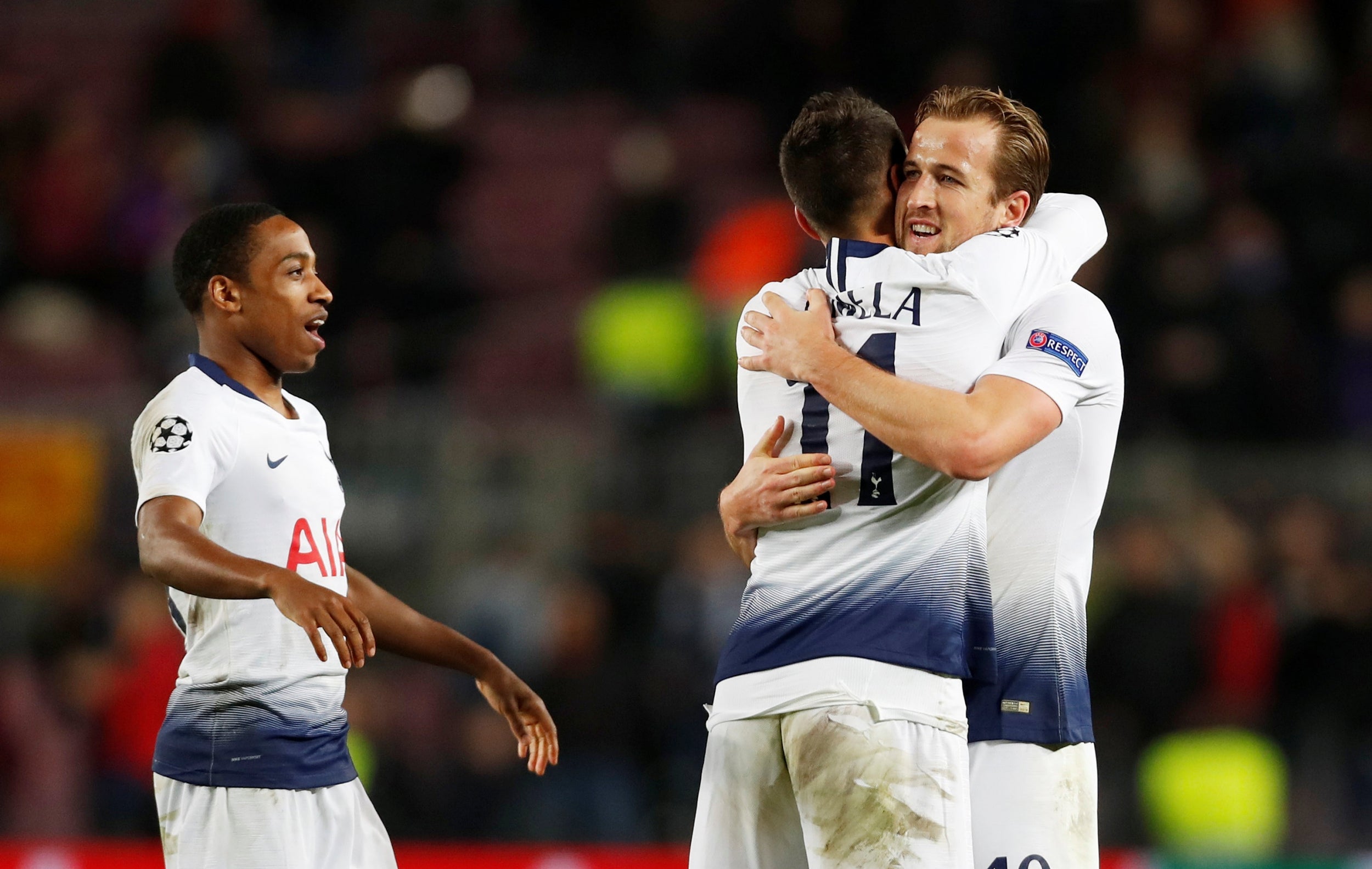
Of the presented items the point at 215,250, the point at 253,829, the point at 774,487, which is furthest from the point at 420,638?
the point at 774,487

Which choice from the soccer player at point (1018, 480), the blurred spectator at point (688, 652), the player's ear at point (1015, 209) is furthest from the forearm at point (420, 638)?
the blurred spectator at point (688, 652)

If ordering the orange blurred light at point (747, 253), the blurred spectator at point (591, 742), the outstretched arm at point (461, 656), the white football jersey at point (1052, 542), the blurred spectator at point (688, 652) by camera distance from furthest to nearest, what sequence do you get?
the orange blurred light at point (747, 253) < the blurred spectator at point (688, 652) < the blurred spectator at point (591, 742) < the outstretched arm at point (461, 656) < the white football jersey at point (1052, 542)

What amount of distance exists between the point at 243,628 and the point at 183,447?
0.46 metres

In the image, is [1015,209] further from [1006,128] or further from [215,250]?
[215,250]

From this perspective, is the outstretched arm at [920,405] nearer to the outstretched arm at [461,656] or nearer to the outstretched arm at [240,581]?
the outstretched arm at [240,581]

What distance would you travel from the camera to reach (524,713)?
449cm

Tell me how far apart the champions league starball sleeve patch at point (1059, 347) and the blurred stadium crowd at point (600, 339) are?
17.4ft

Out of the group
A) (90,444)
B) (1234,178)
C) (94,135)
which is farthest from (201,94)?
(1234,178)

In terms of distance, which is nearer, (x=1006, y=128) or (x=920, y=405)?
(x=920, y=405)

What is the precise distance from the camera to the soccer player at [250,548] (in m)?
3.93

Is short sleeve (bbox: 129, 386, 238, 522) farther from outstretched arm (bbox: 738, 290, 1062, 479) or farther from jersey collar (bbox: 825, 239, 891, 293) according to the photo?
jersey collar (bbox: 825, 239, 891, 293)

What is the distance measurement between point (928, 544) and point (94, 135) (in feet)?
35.6

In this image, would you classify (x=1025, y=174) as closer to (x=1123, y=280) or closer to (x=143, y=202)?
(x=1123, y=280)

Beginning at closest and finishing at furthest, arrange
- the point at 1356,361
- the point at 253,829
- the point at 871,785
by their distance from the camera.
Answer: the point at 871,785
the point at 253,829
the point at 1356,361
